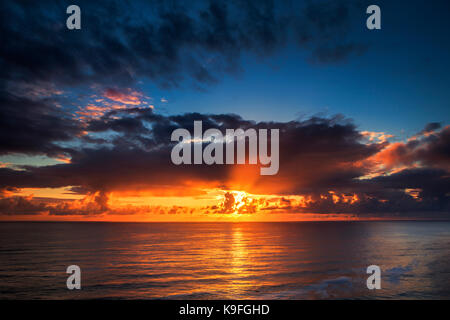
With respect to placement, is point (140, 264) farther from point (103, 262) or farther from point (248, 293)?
point (248, 293)

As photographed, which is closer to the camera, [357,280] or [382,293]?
[382,293]

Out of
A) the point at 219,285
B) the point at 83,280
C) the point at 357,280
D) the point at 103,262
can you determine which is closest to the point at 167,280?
the point at 219,285

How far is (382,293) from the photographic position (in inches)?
1127

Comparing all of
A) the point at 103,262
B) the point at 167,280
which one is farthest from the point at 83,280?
the point at 103,262

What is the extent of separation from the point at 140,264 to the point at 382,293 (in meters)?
35.2

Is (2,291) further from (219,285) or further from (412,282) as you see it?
(412,282)
